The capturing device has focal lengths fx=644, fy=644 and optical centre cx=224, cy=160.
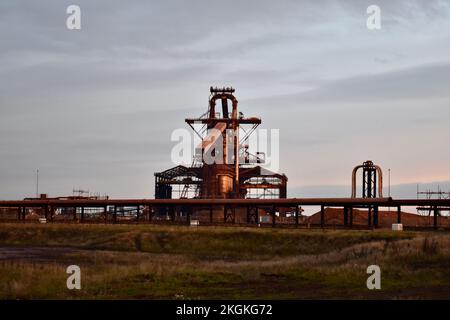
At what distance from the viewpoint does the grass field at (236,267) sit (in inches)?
944

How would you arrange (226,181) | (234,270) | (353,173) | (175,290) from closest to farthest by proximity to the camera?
(175,290), (234,270), (353,173), (226,181)

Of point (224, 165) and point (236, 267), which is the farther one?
point (224, 165)

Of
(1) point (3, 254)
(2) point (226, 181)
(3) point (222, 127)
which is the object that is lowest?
(1) point (3, 254)

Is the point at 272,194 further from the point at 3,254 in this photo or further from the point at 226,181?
the point at 3,254

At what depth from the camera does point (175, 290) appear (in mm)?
24750

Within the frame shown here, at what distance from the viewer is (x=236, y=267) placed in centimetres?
3391

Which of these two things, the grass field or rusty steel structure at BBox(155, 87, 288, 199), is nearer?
the grass field

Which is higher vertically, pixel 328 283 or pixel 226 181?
pixel 226 181

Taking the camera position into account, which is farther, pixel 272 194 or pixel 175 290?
pixel 272 194

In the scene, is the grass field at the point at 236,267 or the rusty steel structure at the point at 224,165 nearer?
the grass field at the point at 236,267

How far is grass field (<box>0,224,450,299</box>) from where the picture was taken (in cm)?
2398
